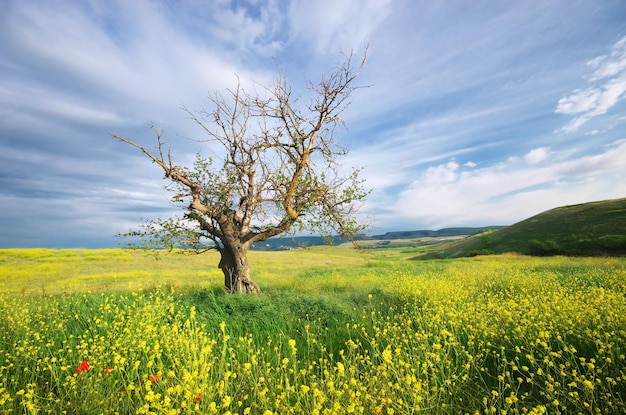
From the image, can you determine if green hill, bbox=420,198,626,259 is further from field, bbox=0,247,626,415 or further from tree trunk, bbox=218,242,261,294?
tree trunk, bbox=218,242,261,294

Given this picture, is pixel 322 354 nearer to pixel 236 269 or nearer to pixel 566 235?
pixel 236 269

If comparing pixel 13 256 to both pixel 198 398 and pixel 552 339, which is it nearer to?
pixel 198 398

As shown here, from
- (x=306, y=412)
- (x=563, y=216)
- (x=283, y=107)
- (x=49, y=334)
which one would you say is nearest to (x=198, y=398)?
(x=306, y=412)

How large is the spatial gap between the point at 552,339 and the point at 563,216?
220ft

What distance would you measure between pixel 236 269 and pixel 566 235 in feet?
185

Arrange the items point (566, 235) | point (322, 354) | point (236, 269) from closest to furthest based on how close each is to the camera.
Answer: point (322, 354) → point (236, 269) → point (566, 235)

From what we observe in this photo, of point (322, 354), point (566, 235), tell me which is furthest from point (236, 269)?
point (566, 235)

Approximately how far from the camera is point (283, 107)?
12.3 meters

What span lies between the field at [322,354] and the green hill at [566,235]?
3785 cm

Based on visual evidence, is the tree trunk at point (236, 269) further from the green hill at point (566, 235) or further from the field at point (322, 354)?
the green hill at point (566, 235)

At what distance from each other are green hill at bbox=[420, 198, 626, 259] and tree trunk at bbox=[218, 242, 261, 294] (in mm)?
48476

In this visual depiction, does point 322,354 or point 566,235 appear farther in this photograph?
point 566,235

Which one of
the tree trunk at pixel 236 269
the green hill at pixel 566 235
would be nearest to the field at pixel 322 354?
the tree trunk at pixel 236 269

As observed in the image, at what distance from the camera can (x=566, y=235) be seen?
49.4 meters
